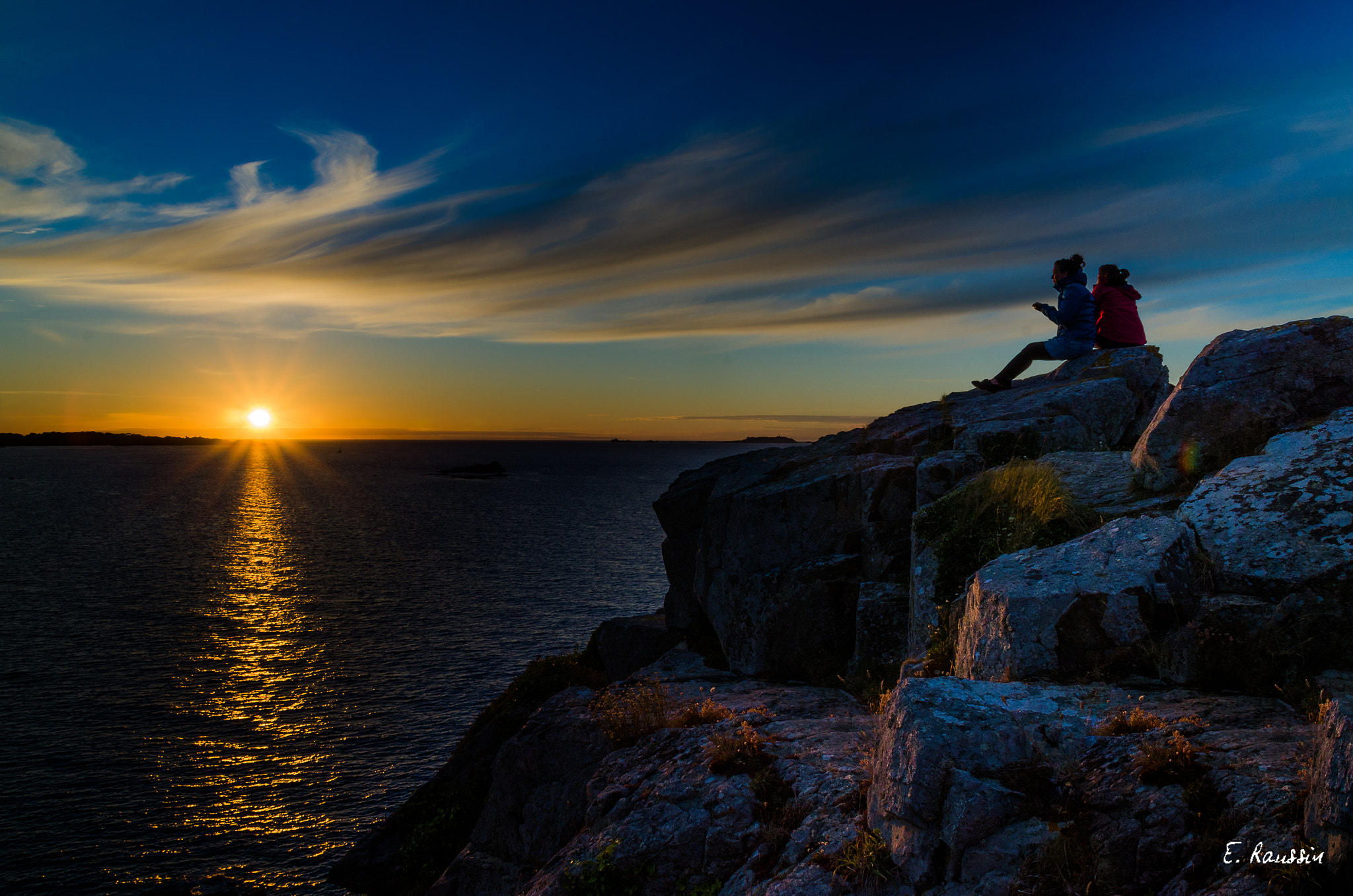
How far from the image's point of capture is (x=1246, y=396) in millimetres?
11016

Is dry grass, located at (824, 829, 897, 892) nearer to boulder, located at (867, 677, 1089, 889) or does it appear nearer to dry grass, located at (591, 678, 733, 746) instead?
boulder, located at (867, 677, 1089, 889)

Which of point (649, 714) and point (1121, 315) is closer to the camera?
point (649, 714)

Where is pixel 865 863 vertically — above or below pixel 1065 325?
below

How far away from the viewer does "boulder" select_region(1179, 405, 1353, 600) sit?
8.11 metres

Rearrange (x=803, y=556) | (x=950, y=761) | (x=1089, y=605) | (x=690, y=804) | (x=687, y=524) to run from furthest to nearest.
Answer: (x=687, y=524) → (x=803, y=556) → (x=690, y=804) → (x=1089, y=605) → (x=950, y=761)

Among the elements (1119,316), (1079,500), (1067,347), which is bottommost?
(1079,500)

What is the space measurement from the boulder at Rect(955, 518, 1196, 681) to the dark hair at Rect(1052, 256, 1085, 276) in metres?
10.4

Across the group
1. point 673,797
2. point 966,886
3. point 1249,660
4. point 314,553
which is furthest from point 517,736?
point 314,553

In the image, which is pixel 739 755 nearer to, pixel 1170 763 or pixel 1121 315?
pixel 1170 763

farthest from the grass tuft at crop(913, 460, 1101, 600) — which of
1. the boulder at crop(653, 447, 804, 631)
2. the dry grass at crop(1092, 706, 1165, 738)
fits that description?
the boulder at crop(653, 447, 804, 631)

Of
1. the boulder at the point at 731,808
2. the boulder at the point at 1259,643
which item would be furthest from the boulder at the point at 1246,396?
the boulder at the point at 731,808

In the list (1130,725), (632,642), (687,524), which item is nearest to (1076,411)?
(1130,725)

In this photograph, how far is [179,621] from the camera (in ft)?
147
